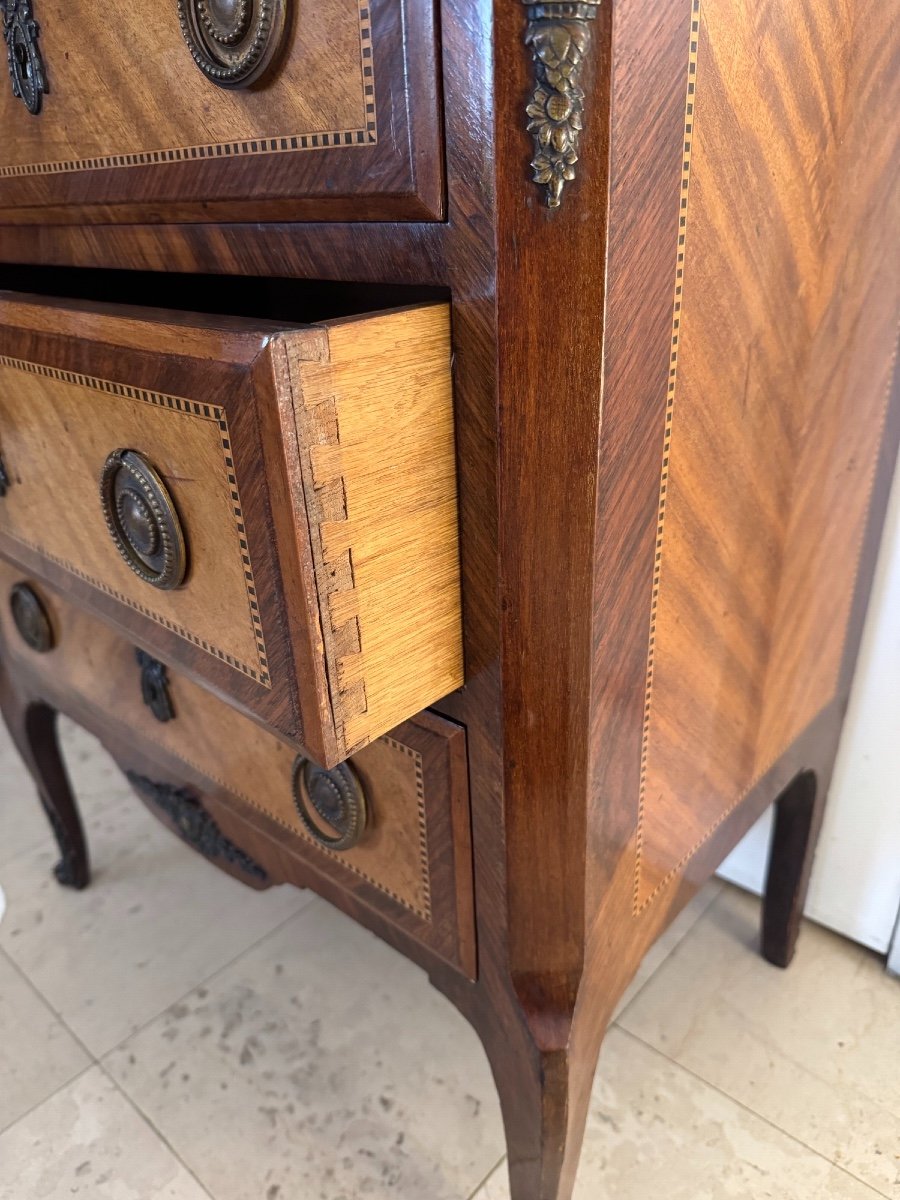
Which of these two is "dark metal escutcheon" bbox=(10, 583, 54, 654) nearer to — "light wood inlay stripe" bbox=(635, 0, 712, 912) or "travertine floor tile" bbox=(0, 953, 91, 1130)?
"travertine floor tile" bbox=(0, 953, 91, 1130)

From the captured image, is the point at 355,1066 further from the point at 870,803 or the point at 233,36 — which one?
the point at 233,36

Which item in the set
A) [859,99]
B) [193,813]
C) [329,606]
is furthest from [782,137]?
[193,813]

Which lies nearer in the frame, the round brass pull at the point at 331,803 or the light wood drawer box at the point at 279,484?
the light wood drawer box at the point at 279,484

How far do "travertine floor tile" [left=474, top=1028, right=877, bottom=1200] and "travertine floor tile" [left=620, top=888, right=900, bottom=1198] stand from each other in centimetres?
2

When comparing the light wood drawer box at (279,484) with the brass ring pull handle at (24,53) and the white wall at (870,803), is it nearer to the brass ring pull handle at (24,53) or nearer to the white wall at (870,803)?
the brass ring pull handle at (24,53)

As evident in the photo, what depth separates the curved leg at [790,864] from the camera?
0.91 m

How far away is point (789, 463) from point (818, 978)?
2.19ft

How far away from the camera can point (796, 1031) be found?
3.11 ft

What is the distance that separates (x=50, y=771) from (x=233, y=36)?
907mm

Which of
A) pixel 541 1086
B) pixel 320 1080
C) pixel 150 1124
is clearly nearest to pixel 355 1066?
pixel 320 1080

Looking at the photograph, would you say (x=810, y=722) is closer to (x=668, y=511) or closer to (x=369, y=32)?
(x=668, y=511)

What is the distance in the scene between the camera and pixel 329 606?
1.33 feet

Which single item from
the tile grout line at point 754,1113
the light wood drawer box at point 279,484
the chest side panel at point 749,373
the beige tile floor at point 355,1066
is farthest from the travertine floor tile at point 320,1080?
the light wood drawer box at point 279,484

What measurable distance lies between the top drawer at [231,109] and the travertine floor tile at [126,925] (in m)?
0.85
